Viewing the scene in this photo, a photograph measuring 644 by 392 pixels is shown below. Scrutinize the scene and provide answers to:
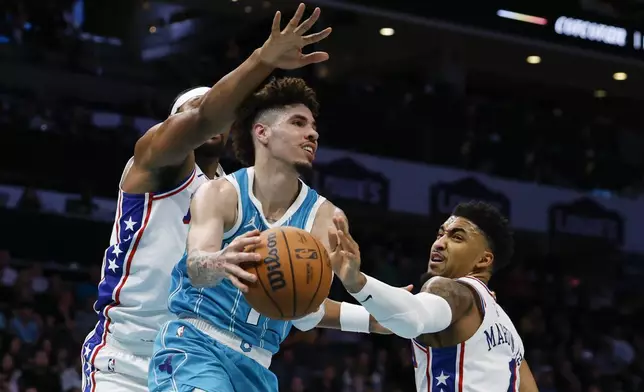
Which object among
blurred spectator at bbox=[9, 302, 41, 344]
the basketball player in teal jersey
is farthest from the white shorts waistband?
blurred spectator at bbox=[9, 302, 41, 344]

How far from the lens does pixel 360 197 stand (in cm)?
1595

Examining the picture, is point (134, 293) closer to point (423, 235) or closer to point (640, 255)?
point (423, 235)

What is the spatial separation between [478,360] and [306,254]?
4.70 feet

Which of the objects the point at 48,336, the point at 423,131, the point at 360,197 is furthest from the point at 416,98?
the point at 48,336

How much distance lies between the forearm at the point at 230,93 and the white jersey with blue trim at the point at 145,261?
1.88 feet

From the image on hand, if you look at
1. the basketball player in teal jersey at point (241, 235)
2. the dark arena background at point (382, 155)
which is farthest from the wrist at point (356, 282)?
the dark arena background at point (382, 155)

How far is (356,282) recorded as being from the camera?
14.4 feet

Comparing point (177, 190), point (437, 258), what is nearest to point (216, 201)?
point (177, 190)

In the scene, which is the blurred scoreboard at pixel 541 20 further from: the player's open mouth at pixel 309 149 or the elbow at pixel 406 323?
the elbow at pixel 406 323

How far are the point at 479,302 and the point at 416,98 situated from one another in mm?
12134

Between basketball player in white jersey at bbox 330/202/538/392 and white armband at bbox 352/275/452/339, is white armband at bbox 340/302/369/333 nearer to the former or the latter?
basketball player in white jersey at bbox 330/202/538/392

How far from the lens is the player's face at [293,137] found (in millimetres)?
4664

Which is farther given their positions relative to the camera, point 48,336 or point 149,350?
point 48,336

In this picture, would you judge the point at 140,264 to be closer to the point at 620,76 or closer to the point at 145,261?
the point at 145,261
